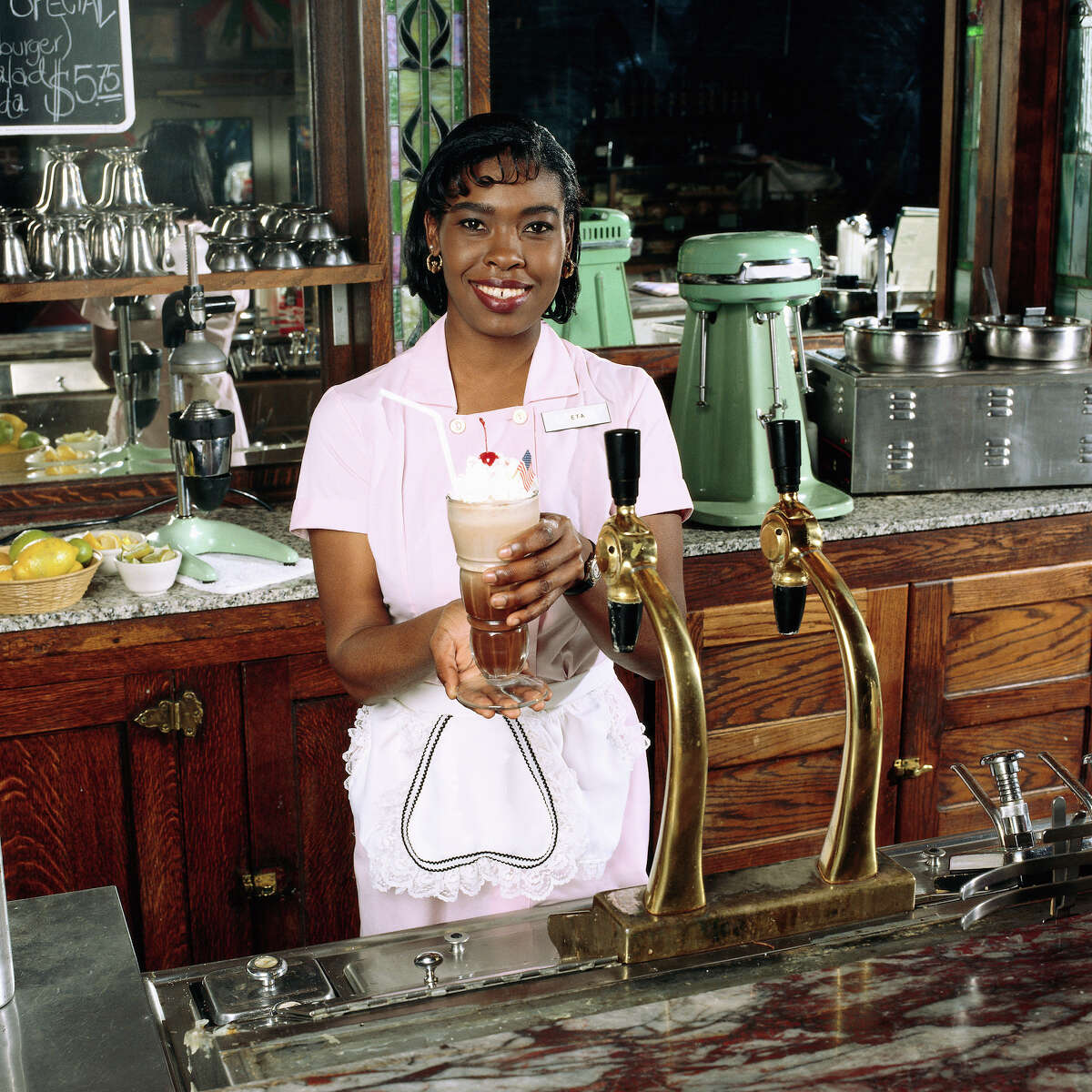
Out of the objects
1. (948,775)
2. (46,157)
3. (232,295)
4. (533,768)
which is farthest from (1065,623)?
(46,157)

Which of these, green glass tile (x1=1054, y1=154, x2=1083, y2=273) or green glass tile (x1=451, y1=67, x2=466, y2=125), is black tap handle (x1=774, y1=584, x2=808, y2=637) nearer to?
green glass tile (x1=451, y1=67, x2=466, y2=125)

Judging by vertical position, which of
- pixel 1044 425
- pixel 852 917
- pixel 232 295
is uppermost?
pixel 232 295

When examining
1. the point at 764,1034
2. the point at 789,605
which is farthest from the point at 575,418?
the point at 764,1034

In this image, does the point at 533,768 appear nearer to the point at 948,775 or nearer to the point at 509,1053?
the point at 509,1053

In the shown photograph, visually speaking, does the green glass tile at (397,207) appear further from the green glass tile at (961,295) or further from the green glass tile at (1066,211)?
the green glass tile at (1066,211)

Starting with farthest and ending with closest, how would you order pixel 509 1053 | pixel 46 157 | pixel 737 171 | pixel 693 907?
1. pixel 737 171
2. pixel 46 157
3. pixel 693 907
4. pixel 509 1053

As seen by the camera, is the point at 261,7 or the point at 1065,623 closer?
the point at 261,7

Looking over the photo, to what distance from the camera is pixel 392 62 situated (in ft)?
10.6

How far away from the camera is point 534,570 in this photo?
4.89 ft

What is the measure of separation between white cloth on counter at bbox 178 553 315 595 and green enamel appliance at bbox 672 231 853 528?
927 millimetres

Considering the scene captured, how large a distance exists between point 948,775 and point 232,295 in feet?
6.71

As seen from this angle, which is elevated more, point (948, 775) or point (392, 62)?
point (392, 62)

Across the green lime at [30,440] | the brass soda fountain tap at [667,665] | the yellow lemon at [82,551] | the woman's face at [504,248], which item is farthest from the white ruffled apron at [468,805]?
the green lime at [30,440]

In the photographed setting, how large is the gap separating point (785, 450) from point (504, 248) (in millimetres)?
765
